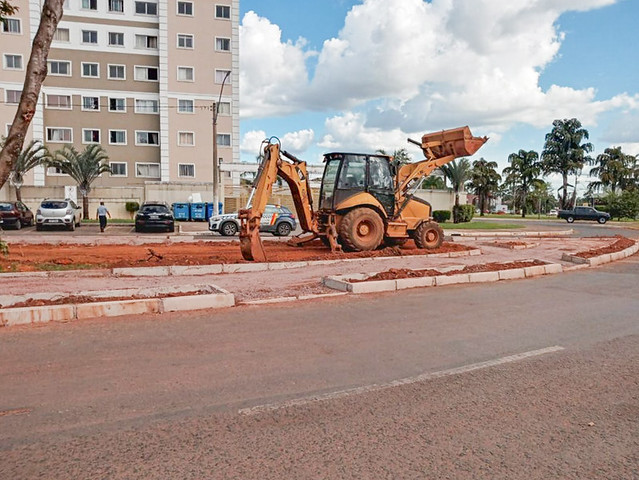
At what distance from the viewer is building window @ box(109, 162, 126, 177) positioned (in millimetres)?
48844

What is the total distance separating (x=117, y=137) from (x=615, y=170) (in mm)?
63828

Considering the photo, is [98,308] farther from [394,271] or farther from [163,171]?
[163,171]

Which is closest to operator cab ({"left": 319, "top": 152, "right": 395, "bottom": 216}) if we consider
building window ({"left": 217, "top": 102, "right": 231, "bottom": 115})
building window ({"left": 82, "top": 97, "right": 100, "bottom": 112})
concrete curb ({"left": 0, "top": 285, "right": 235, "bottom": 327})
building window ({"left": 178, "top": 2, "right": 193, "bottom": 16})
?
concrete curb ({"left": 0, "top": 285, "right": 235, "bottom": 327})

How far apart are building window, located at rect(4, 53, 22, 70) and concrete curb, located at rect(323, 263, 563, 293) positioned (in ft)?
152

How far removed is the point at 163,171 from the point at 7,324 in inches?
1718

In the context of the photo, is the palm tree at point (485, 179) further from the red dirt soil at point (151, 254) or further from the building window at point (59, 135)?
the red dirt soil at point (151, 254)

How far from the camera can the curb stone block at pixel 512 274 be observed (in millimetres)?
12125

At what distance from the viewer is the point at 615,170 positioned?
73.0m

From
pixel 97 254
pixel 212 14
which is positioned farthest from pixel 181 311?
pixel 212 14

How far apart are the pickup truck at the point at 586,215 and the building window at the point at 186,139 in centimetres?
3824

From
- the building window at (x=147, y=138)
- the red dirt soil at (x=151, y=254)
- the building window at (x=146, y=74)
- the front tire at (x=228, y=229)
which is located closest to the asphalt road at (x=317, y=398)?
the red dirt soil at (x=151, y=254)

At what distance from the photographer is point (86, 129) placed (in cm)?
4816

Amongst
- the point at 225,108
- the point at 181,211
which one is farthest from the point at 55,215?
the point at 225,108

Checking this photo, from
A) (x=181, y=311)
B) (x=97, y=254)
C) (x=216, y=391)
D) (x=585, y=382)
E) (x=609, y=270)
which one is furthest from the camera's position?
(x=97, y=254)
